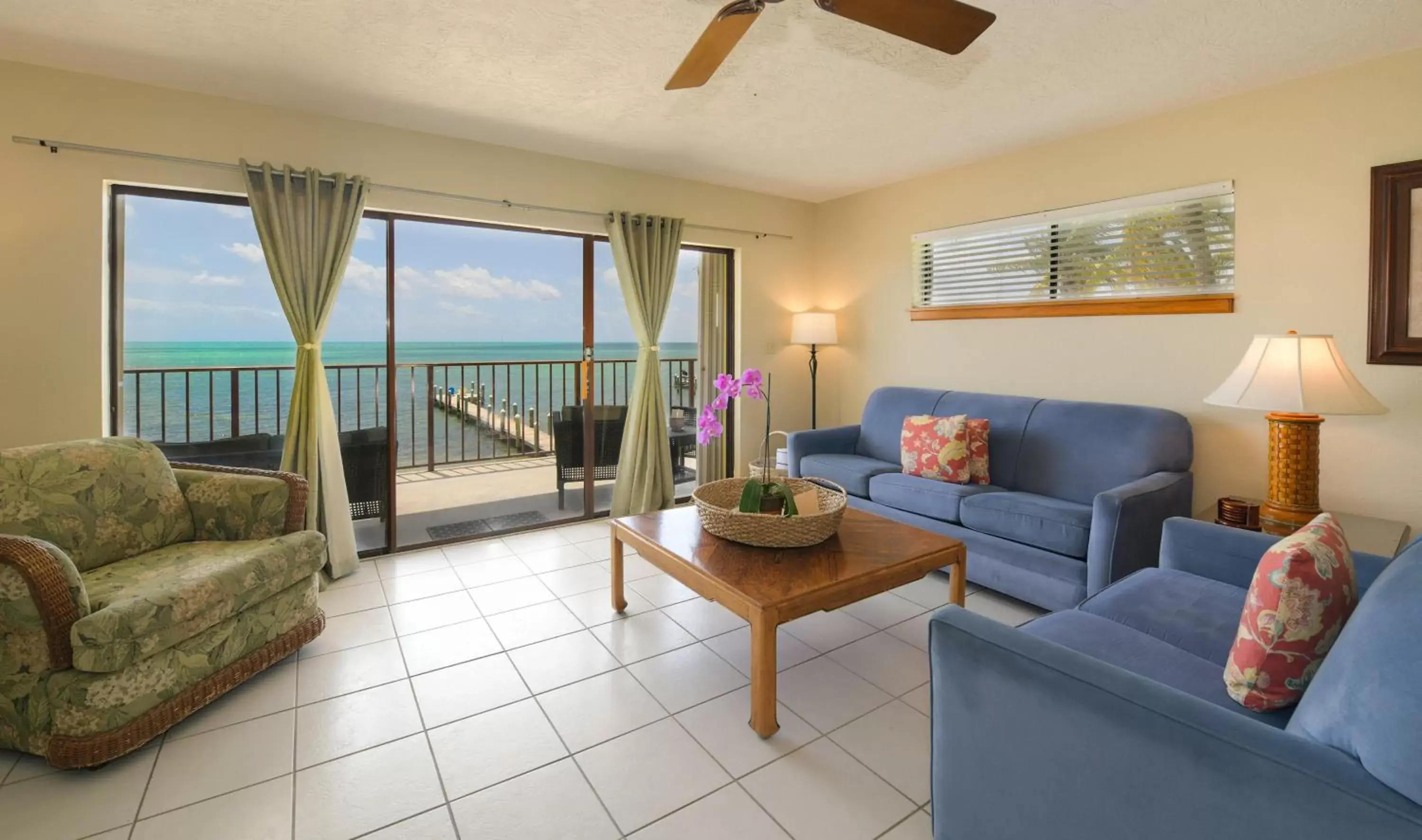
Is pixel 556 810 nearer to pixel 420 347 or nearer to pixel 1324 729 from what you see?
pixel 1324 729

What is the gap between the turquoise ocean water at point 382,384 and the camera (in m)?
3.35

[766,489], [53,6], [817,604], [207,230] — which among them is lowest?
[817,604]

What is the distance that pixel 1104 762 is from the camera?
114 centimetres

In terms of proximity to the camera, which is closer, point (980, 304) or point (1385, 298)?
point (1385, 298)

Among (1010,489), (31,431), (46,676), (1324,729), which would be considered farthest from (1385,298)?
(31,431)

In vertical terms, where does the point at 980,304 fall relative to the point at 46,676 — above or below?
above

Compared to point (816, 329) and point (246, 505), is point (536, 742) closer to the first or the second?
point (246, 505)

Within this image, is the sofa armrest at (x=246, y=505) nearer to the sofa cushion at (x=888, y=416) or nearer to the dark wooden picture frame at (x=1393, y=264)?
the sofa cushion at (x=888, y=416)

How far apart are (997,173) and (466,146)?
3.29 m

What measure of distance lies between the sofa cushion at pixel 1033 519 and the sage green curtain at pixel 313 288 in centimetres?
332

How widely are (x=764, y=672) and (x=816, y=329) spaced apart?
11.1 ft

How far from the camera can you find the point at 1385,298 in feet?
8.62

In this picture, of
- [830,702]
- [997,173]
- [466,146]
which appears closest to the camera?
[830,702]

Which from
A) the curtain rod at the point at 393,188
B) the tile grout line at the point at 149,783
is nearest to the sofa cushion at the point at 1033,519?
the curtain rod at the point at 393,188
